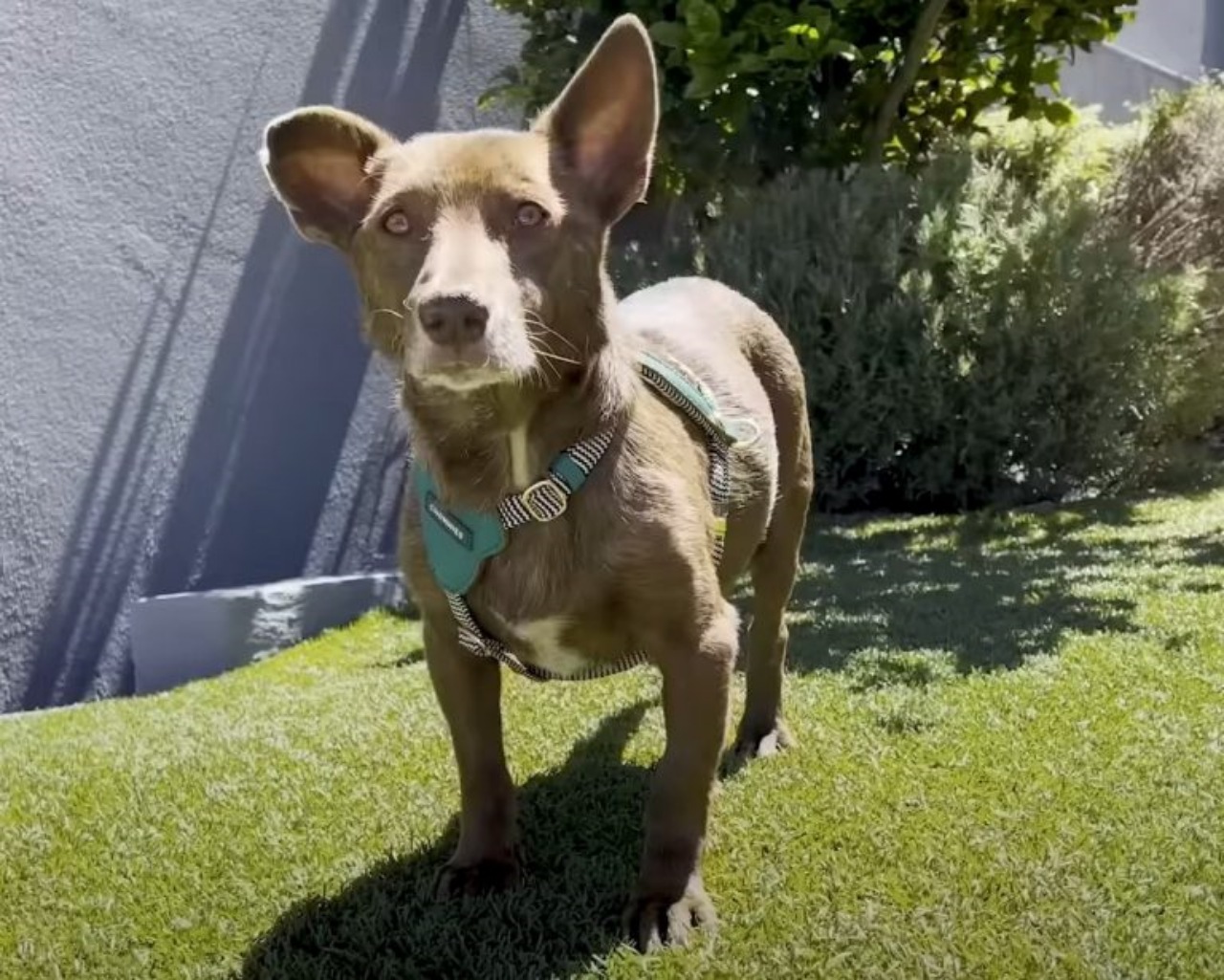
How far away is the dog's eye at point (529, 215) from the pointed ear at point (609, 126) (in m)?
0.22

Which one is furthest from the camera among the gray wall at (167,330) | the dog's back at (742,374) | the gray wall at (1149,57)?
the gray wall at (1149,57)

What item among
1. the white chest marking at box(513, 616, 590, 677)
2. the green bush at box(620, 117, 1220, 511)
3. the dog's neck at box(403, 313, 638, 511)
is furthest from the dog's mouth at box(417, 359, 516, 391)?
the green bush at box(620, 117, 1220, 511)

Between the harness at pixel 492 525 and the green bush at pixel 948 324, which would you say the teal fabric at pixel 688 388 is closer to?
the harness at pixel 492 525

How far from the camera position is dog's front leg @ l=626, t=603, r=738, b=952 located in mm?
2672

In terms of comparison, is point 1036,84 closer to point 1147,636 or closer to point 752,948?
point 1147,636

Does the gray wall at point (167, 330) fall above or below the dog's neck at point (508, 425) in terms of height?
below

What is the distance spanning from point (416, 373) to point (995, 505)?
249 inches

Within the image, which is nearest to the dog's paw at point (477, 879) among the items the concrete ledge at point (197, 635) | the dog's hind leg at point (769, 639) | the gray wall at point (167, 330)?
the dog's hind leg at point (769, 639)

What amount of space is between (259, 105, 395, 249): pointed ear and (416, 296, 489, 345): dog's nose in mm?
553

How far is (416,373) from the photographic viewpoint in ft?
7.88

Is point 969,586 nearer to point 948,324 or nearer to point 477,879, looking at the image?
point 948,324

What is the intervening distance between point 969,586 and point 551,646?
11.5 ft

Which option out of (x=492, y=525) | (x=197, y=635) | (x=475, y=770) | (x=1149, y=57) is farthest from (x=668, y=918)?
(x=1149, y=57)

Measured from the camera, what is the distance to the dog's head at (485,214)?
7.68ft
